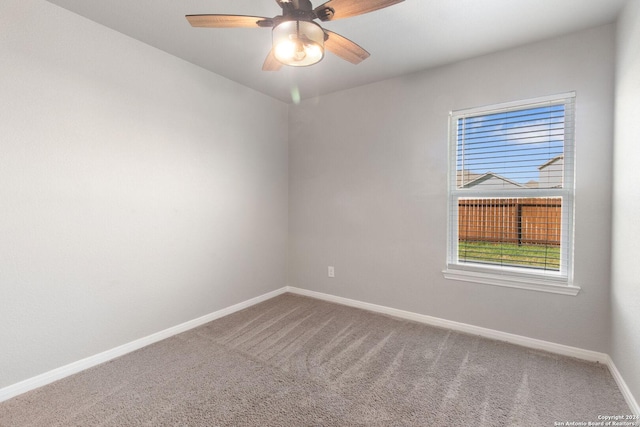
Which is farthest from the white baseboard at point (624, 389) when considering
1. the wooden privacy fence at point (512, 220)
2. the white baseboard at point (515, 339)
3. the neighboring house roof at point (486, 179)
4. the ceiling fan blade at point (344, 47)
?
the ceiling fan blade at point (344, 47)

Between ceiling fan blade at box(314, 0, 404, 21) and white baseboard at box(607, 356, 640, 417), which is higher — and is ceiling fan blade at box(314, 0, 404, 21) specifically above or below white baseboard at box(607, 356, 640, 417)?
above

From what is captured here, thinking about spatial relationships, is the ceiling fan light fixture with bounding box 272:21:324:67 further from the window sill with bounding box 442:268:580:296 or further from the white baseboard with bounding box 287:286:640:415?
the white baseboard with bounding box 287:286:640:415

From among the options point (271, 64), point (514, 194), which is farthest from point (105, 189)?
point (514, 194)

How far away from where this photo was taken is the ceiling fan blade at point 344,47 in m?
1.68

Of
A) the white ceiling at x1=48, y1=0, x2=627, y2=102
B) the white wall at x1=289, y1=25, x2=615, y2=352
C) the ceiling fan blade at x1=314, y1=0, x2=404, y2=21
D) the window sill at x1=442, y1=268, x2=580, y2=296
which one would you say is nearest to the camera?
the ceiling fan blade at x1=314, y1=0, x2=404, y2=21

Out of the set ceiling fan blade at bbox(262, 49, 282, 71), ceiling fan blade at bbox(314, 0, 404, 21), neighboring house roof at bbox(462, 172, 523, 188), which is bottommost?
neighboring house roof at bbox(462, 172, 523, 188)

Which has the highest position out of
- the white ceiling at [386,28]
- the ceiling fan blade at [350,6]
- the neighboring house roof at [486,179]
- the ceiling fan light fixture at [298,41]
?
the white ceiling at [386,28]

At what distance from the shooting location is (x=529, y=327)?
7.98 ft

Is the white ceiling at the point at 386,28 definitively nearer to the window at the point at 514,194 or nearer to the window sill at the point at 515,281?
the window at the point at 514,194

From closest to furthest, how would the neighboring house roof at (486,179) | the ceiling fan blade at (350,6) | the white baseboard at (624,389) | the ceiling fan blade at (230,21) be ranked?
the ceiling fan blade at (350,6), the ceiling fan blade at (230,21), the white baseboard at (624,389), the neighboring house roof at (486,179)

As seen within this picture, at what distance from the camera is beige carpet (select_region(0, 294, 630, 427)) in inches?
64.8

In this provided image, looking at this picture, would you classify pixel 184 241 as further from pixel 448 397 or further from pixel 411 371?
pixel 448 397

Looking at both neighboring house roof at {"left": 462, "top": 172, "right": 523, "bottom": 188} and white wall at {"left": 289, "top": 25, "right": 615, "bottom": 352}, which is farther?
neighboring house roof at {"left": 462, "top": 172, "right": 523, "bottom": 188}

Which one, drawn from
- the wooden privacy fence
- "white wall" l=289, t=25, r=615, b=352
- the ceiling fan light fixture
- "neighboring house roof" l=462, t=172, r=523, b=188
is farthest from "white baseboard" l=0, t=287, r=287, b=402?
"neighboring house roof" l=462, t=172, r=523, b=188
